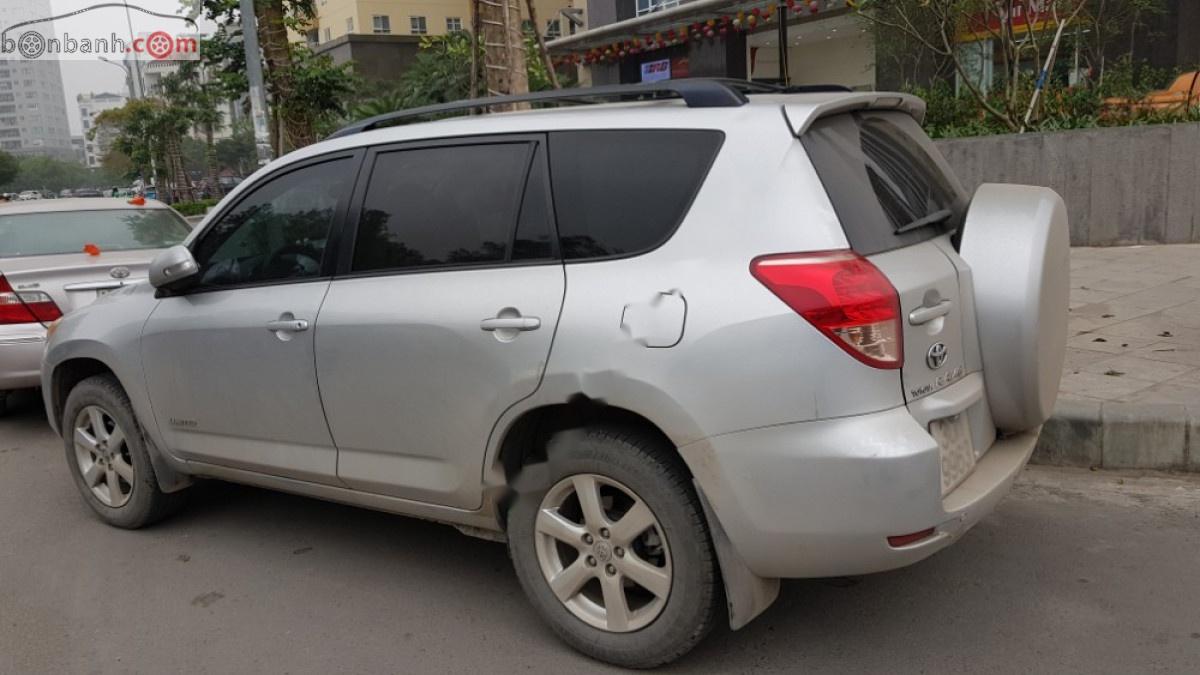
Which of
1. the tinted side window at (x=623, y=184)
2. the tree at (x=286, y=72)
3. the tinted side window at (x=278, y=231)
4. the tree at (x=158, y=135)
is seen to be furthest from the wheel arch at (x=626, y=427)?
the tree at (x=158, y=135)

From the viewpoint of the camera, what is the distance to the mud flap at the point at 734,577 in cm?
272

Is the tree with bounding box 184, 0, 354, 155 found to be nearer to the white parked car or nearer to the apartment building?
the white parked car

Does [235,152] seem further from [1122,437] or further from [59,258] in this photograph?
[1122,437]

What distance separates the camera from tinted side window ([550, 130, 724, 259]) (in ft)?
9.33

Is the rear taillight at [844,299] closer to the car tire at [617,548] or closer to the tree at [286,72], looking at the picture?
the car tire at [617,548]

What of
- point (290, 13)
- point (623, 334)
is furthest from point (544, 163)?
point (290, 13)

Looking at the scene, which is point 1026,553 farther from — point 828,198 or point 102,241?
point 102,241

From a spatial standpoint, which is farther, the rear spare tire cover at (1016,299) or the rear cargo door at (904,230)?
the rear spare tire cover at (1016,299)

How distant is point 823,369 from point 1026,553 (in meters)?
1.71

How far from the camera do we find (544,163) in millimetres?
3137

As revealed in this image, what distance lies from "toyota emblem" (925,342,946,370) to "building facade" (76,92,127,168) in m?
63.3

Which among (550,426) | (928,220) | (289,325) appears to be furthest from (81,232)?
(928,220)

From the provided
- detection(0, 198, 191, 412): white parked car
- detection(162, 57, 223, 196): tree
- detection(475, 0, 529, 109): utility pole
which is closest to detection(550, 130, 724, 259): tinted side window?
detection(0, 198, 191, 412): white parked car

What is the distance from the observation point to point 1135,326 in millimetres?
6305
